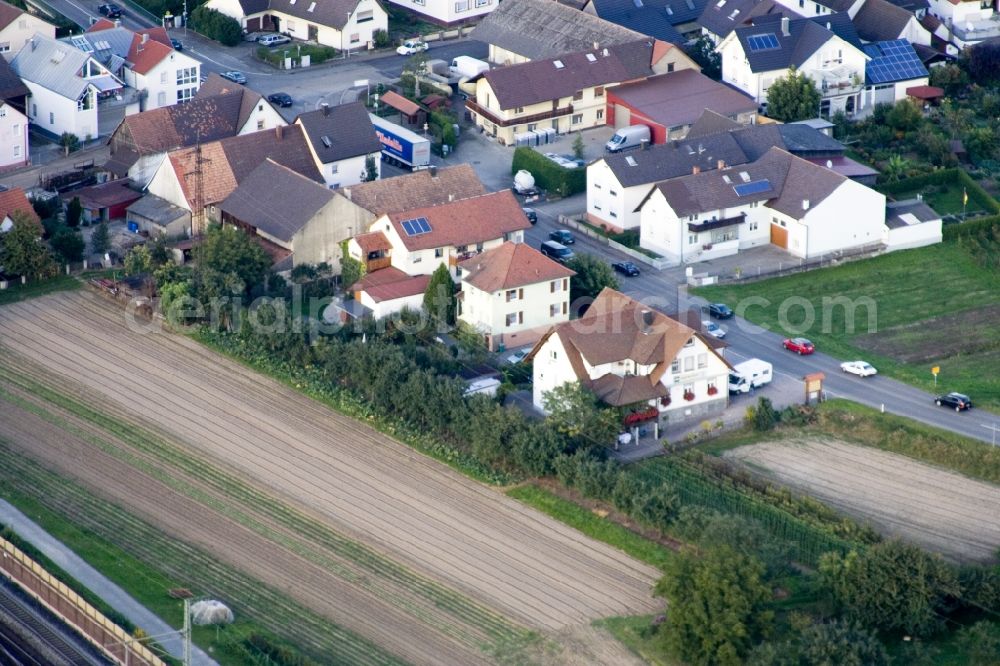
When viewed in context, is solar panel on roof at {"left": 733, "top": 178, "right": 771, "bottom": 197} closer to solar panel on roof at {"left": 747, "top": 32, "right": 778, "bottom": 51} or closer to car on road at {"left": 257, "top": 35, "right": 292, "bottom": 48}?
solar panel on roof at {"left": 747, "top": 32, "right": 778, "bottom": 51}

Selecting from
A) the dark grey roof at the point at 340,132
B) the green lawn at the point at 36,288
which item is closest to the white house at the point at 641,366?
the dark grey roof at the point at 340,132

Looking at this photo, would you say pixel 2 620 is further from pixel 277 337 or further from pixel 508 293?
pixel 508 293

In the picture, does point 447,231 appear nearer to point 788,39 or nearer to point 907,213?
point 907,213

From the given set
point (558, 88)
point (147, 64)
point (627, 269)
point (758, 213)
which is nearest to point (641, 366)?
point (627, 269)

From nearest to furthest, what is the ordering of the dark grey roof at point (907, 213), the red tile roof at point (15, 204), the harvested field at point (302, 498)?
1. the harvested field at point (302, 498)
2. the red tile roof at point (15, 204)
3. the dark grey roof at point (907, 213)

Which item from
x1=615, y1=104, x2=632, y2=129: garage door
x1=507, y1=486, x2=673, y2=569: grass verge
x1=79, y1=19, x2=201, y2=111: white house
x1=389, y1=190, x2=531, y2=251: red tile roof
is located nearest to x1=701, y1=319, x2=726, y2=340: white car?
x1=389, y1=190, x2=531, y2=251: red tile roof

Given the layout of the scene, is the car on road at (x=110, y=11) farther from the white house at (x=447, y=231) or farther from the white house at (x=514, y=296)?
the white house at (x=514, y=296)
